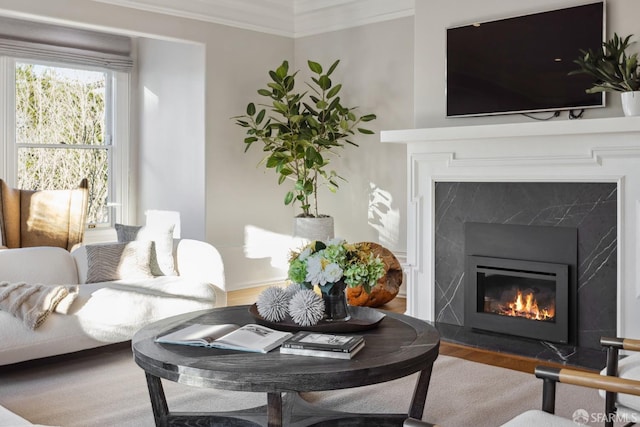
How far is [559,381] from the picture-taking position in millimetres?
1863

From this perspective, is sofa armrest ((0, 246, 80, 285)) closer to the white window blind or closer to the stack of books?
the stack of books

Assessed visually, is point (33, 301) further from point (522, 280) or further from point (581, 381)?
point (522, 280)

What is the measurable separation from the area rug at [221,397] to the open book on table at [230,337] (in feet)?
1.81

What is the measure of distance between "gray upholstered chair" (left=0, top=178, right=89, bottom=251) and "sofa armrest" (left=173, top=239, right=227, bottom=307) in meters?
1.33

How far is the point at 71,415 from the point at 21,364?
0.87 meters

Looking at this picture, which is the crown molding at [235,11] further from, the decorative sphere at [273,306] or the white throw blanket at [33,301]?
the decorative sphere at [273,306]

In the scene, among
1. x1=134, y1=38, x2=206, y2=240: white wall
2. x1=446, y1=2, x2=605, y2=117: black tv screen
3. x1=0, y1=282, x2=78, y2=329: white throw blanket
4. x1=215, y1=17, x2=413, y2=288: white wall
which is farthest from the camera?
x1=134, y1=38, x2=206, y2=240: white wall

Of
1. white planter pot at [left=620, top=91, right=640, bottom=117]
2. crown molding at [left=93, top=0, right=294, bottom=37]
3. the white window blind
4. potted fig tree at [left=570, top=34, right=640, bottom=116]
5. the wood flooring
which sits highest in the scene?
crown molding at [left=93, top=0, right=294, bottom=37]

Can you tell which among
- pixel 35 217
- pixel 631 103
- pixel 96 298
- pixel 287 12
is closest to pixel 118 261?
pixel 96 298

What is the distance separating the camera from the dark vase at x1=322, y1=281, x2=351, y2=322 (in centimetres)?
278

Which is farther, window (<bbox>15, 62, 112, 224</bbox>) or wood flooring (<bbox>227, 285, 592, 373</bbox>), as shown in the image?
window (<bbox>15, 62, 112, 224</bbox>)

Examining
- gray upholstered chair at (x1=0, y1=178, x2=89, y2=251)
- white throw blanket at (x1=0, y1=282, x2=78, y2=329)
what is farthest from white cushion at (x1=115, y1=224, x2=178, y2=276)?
gray upholstered chair at (x1=0, y1=178, x2=89, y2=251)

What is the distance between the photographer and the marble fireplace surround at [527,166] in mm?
3848

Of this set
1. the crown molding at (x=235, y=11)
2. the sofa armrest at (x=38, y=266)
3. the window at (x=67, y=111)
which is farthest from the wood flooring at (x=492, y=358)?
the window at (x=67, y=111)
